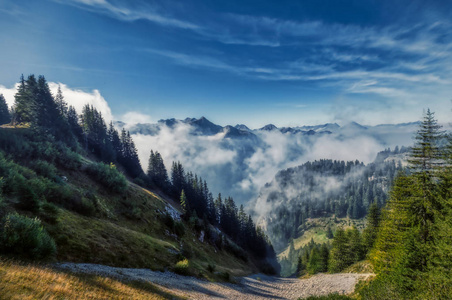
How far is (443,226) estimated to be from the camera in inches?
667

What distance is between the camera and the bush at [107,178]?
43.3 metres

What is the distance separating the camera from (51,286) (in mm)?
Result: 9977

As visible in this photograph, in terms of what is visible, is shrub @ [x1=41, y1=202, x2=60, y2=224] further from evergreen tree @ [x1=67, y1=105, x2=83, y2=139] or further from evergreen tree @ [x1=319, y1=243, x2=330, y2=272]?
evergreen tree @ [x1=319, y1=243, x2=330, y2=272]

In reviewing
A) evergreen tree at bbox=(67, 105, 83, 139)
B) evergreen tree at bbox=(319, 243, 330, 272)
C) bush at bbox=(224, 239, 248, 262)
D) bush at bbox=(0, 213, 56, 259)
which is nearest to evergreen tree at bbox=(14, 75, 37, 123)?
evergreen tree at bbox=(67, 105, 83, 139)

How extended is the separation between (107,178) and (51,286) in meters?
37.7

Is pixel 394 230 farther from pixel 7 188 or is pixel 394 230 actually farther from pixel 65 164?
pixel 65 164

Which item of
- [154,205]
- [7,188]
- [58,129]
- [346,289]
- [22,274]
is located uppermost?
[58,129]

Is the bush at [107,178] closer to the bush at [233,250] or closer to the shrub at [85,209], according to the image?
the shrub at [85,209]

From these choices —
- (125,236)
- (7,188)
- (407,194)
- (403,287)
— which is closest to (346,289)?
(407,194)

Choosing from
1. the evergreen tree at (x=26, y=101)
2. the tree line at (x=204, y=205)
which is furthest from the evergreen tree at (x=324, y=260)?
the evergreen tree at (x=26, y=101)

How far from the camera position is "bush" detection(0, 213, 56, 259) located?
1296 centimetres

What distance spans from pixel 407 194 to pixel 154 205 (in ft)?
A: 162

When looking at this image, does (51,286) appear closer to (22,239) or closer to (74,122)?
(22,239)

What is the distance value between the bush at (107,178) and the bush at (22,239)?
99.4 feet
